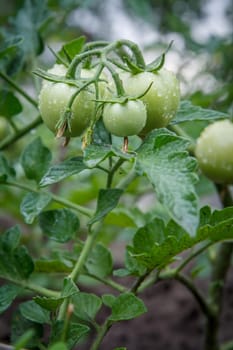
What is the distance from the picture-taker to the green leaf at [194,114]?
1.86 ft

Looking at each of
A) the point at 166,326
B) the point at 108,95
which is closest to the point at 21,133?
the point at 108,95

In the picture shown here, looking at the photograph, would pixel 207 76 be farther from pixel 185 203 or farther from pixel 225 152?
pixel 185 203

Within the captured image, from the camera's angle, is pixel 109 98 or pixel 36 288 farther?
pixel 36 288

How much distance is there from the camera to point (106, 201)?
0.56 m

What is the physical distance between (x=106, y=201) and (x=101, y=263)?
15cm

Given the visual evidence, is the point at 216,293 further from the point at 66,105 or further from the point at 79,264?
the point at 66,105

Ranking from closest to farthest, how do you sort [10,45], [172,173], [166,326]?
[172,173] < [10,45] < [166,326]

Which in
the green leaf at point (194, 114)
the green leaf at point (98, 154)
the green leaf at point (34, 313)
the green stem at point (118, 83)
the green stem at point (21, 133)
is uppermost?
the green stem at point (118, 83)

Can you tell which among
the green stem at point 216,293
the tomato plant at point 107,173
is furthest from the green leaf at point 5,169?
the green stem at point 216,293

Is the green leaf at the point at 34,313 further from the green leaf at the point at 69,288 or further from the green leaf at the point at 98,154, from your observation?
the green leaf at the point at 98,154

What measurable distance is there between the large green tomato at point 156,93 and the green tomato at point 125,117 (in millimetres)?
35

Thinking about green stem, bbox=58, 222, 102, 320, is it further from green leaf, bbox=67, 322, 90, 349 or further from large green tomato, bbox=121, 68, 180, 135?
large green tomato, bbox=121, 68, 180, 135

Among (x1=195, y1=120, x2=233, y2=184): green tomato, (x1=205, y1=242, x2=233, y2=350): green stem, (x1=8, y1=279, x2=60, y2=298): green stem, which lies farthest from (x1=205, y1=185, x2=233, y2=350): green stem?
(x1=8, y1=279, x2=60, y2=298): green stem

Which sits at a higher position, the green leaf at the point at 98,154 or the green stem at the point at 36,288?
the green leaf at the point at 98,154
